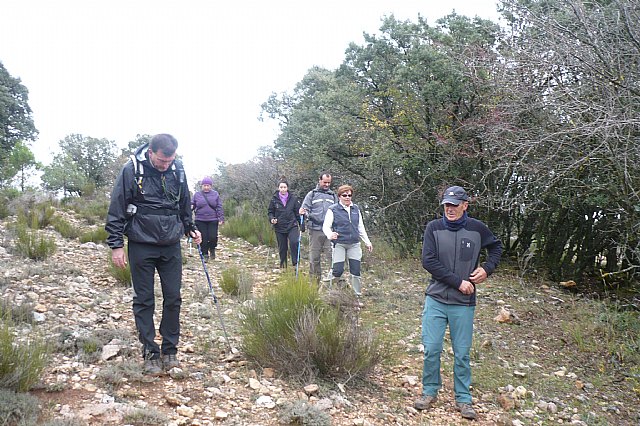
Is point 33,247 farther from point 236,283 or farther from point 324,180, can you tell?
point 324,180

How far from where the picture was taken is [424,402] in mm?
3867

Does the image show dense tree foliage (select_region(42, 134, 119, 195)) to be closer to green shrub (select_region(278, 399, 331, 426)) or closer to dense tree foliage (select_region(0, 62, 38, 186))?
dense tree foliage (select_region(0, 62, 38, 186))

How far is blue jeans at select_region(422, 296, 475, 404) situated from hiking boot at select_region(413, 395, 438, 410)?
0.04 meters

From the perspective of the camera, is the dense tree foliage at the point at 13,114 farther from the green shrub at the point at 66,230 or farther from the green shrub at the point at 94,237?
the green shrub at the point at 94,237

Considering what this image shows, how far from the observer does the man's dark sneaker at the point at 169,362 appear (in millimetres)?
3941

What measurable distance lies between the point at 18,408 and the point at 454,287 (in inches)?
116

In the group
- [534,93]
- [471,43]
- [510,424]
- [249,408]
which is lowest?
[510,424]

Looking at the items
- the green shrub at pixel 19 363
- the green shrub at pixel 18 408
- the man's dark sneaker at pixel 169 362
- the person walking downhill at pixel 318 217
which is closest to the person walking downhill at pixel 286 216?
the person walking downhill at pixel 318 217

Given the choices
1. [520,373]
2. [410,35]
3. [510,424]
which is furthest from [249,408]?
[410,35]

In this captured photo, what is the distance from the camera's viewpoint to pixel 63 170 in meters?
23.8

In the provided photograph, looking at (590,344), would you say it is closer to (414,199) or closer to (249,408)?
(249,408)

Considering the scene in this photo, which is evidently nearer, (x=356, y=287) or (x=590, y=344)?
(x=590, y=344)

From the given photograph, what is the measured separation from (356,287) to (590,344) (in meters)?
2.93

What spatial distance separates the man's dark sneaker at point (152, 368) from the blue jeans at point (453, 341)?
2.08 metres
